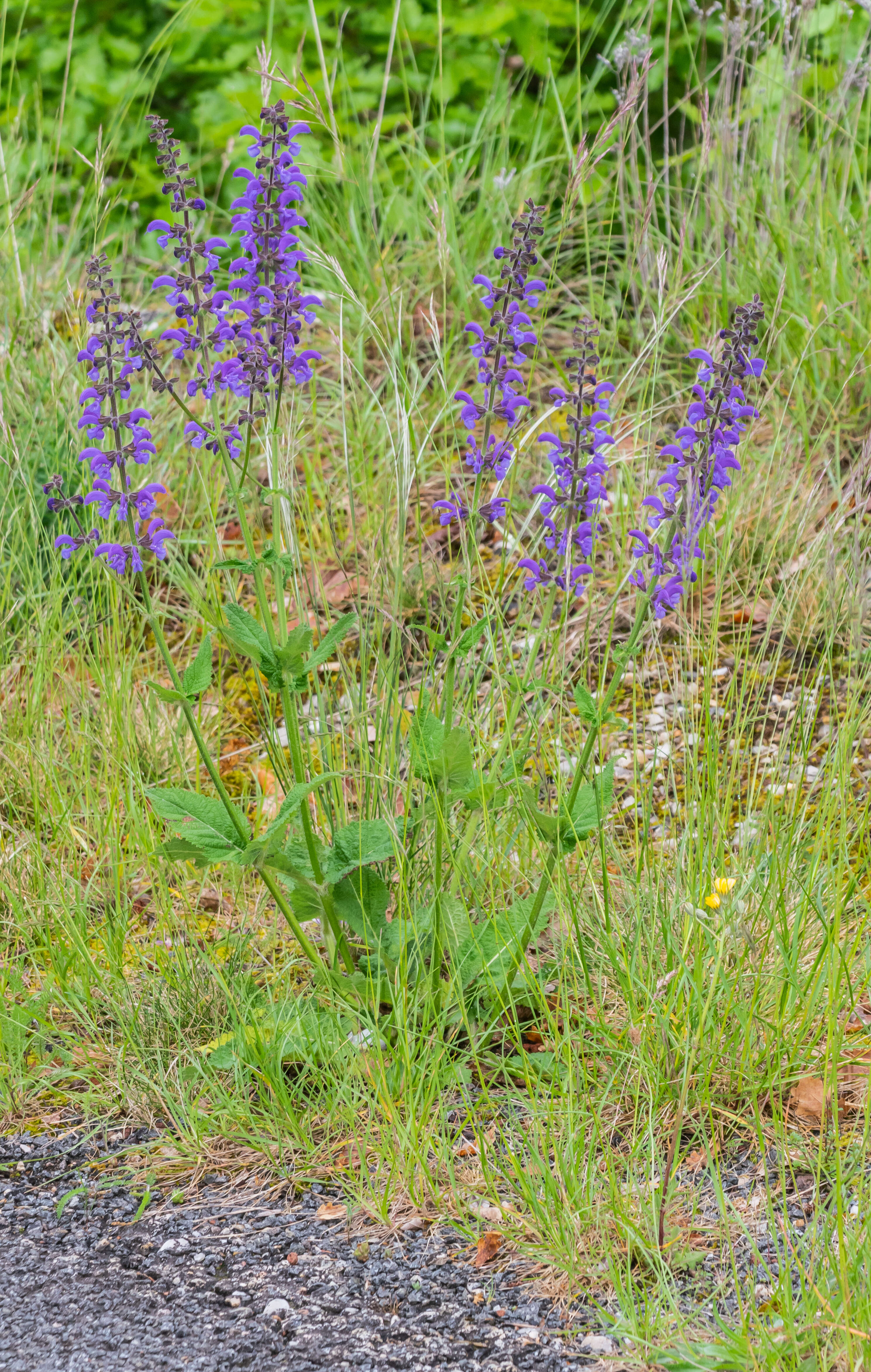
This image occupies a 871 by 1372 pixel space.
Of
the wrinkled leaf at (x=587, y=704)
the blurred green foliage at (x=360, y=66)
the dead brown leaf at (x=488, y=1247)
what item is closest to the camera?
the dead brown leaf at (x=488, y=1247)

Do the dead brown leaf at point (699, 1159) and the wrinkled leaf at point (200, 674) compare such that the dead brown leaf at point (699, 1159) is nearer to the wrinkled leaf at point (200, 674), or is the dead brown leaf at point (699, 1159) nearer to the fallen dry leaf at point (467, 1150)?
the fallen dry leaf at point (467, 1150)

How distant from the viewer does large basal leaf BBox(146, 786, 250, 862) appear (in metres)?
1.90

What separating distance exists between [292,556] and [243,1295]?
112cm

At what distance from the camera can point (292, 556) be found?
208 centimetres

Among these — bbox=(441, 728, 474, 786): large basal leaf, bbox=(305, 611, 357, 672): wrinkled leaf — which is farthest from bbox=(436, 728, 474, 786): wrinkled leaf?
bbox=(305, 611, 357, 672): wrinkled leaf

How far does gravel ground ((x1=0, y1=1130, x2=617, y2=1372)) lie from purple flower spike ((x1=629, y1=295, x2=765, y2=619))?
1.06 m

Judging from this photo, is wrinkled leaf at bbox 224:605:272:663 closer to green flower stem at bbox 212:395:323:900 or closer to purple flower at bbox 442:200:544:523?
green flower stem at bbox 212:395:323:900

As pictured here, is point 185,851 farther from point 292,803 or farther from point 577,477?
point 577,477

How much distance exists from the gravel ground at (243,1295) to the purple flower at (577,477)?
3.44ft

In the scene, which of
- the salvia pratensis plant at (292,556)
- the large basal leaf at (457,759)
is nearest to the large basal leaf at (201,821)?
the salvia pratensis plant at (292,556)

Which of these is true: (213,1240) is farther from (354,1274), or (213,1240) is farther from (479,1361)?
(479,1361)

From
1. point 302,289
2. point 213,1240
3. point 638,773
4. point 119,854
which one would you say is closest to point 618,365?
point 302,289

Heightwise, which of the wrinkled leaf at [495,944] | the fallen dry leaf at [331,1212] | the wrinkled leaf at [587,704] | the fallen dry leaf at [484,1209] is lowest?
the fallen dry leaf at [331,1212]

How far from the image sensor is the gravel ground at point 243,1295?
1636 millimetres
